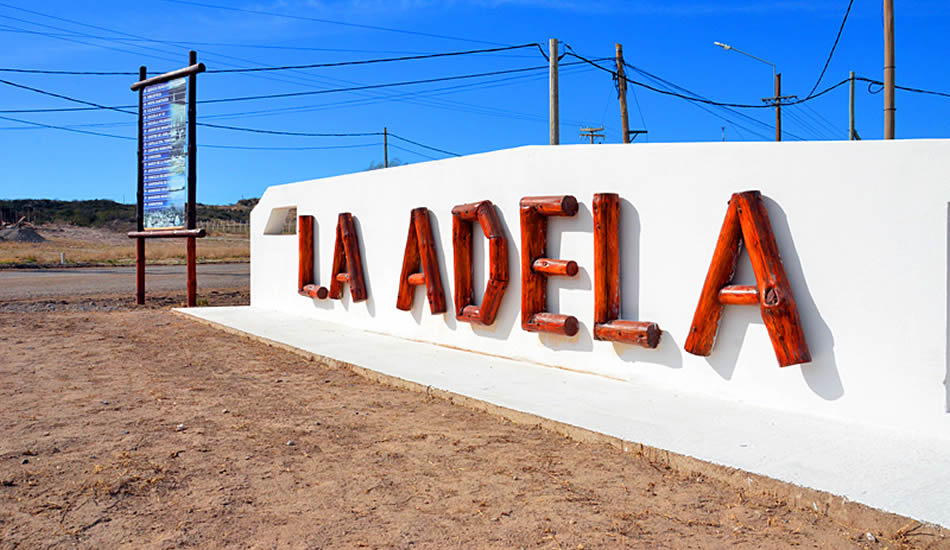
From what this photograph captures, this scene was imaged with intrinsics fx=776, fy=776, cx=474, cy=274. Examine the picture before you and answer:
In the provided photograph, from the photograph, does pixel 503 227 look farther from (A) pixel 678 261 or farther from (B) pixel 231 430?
(B) pixel 231 430

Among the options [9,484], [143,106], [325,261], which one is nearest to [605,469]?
[9,484]

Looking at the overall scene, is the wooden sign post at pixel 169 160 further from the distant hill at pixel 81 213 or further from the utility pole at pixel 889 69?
the distant hill at pixel 81 213

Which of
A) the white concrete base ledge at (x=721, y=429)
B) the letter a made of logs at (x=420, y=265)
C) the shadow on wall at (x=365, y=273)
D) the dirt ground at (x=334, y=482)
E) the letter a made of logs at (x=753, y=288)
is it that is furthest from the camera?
the shadow on wall at (x=365, y=273)

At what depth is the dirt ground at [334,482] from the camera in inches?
158

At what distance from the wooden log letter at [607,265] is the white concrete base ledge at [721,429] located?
1.80 ft

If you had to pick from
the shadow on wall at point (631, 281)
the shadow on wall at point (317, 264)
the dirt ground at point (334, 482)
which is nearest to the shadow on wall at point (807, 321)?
the shadow on wall at point (631, 281)

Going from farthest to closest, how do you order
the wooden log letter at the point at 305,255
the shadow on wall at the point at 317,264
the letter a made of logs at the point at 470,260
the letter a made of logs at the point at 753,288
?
the wooden log letter at the point at 305,255
the shadow on wall at the point at 317,264
the letter a made of logs at the point at 470,260
the letter a made of logs at the point at 753,288

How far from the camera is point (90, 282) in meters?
23.6

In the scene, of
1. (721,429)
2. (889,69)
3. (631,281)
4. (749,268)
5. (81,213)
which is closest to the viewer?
(721,429)

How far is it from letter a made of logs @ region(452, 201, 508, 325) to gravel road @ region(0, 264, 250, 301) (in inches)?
522

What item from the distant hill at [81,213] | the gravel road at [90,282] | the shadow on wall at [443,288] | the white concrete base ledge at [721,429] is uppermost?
the distant hill at [81,213]

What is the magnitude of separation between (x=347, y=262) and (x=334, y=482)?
6706 millimetres

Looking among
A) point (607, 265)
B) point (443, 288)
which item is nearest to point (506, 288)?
point (443, 288)

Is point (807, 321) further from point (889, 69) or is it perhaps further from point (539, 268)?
point (889, 69)
